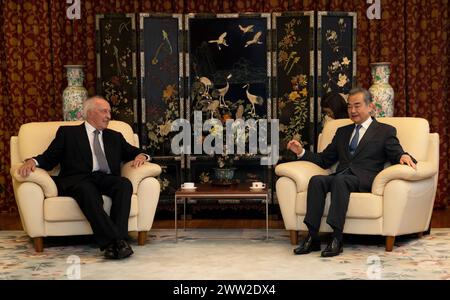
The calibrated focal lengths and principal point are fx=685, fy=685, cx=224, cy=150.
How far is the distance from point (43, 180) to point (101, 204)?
468mm

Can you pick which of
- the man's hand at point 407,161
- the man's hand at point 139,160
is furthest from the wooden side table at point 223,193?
the man's hand at point 407,161

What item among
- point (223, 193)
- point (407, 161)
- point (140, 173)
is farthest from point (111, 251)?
point (407, 161)

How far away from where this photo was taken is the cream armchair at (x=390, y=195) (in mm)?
4828

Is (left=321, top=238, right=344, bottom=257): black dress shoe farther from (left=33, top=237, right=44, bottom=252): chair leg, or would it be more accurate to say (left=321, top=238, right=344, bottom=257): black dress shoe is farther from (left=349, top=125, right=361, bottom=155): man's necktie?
(left=33, top=237, right=44, bottom=252): chair leg

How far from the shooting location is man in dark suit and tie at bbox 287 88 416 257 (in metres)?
4.79

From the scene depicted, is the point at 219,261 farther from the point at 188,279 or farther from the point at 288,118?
the point at 288,118

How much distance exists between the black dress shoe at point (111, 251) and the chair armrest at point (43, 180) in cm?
63

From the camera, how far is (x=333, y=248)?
4.71m

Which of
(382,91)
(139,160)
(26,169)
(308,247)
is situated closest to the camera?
(308,247)

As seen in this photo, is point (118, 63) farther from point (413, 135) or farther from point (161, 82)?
point (413, 135)

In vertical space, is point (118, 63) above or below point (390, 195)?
above

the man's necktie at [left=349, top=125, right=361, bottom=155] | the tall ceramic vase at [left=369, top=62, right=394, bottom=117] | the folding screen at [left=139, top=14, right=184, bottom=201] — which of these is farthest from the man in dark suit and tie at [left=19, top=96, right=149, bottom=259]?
the tall ceramic vase at [left=369, top=62, right=394, bottom=117]

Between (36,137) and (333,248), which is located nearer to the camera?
(333,248)

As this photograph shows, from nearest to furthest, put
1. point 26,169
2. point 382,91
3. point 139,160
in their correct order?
1. point 26,169
2. point 139,160
3. point 382,91
